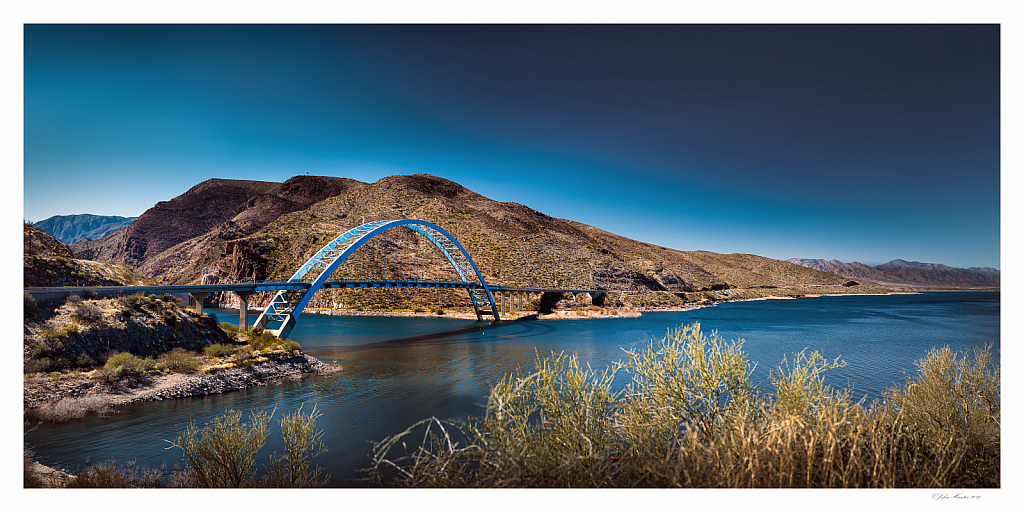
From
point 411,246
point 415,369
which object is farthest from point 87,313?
point 411,246

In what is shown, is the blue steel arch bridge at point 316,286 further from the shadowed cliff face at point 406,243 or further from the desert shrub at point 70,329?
the shadowed cliff face at point 406,243

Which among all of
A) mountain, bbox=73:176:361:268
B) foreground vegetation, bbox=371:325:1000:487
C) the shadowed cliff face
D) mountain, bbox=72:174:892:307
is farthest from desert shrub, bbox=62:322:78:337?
mountain, bbox=73:176:361:268

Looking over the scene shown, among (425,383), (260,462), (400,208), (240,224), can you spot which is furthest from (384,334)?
(240,224)

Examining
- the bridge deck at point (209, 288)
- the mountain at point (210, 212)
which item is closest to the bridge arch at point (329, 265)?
the bridge deck at point (209, 288)

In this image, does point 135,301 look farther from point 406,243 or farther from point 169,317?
point 406,243

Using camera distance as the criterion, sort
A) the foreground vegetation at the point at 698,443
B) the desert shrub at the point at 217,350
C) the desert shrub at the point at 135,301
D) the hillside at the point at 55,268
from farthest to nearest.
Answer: the desert shrub at the point at 217,350 → the desert shrub at the point at 135,301 → the hillside at the point at 55,268 → the foreground vegetation at the point at 698,443
